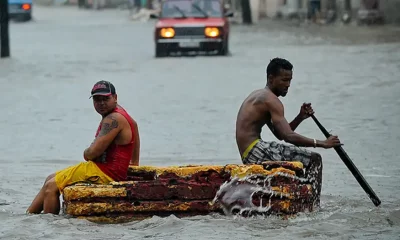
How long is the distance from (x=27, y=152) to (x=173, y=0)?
1699 cm

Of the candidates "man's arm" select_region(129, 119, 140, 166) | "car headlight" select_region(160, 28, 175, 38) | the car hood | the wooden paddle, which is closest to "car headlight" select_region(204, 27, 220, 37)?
the car hood

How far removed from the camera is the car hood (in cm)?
3028

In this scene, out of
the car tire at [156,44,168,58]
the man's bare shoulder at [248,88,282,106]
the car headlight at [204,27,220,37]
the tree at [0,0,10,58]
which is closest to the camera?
the man's bare shoulder at [248,88,282,106]

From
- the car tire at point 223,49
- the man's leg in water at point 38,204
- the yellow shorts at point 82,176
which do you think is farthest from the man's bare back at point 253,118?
the car tire at point 223,49

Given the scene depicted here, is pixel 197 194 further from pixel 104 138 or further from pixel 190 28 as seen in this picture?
pixel 190 28

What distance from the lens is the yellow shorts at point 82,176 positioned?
9.75m

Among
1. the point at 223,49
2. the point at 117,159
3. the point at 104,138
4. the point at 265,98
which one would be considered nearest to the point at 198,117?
the point at 265,98

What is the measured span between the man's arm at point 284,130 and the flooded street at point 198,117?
630 mm

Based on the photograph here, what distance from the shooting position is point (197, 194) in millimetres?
9766

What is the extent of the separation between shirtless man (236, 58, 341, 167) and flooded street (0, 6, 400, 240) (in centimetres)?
62

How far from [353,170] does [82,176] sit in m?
2.37

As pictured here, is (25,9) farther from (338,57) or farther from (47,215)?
(47,215)

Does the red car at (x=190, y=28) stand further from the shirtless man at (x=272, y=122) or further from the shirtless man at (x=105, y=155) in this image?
the shirtless man at (x=105, y=155)

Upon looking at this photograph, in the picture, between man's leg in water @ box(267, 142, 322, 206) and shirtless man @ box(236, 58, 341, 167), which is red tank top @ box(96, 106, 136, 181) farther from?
man's leg in water @ box(267, 142, 322, 206)
